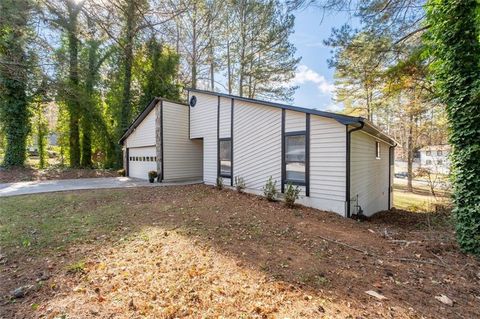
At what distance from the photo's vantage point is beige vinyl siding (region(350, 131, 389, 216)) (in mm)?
7748

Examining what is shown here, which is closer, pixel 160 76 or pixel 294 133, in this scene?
pixel 294 133

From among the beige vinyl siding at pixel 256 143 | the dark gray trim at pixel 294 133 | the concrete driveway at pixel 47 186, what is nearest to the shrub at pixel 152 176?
the concrete driveway at pixel 47 186

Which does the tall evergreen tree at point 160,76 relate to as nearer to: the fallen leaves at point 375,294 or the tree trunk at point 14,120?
the tree trunk at point 14,120

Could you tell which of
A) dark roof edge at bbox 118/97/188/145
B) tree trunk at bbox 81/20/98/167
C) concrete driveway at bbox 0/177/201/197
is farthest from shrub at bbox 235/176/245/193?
tree trunk at bbox 81/20/98/167

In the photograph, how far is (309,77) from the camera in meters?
19.7

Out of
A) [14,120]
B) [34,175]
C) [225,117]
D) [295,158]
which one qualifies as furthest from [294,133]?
[14,120]

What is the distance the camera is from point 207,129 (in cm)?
1198

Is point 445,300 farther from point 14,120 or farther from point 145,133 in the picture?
point 14,120

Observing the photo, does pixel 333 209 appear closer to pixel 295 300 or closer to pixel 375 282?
pixel 375 282

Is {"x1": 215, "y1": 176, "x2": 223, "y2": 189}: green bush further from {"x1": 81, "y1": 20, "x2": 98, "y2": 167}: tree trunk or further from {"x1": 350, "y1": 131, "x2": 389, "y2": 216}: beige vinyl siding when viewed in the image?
{"x1": 81, "y1": 20, "x2": 98, "y2": 167}: tree trunk

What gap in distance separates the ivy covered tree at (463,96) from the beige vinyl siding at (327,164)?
115 inches

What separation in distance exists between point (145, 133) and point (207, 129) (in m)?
4.42

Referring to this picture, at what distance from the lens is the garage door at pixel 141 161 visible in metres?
13.9

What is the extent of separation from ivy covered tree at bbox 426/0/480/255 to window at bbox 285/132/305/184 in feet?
13.4
